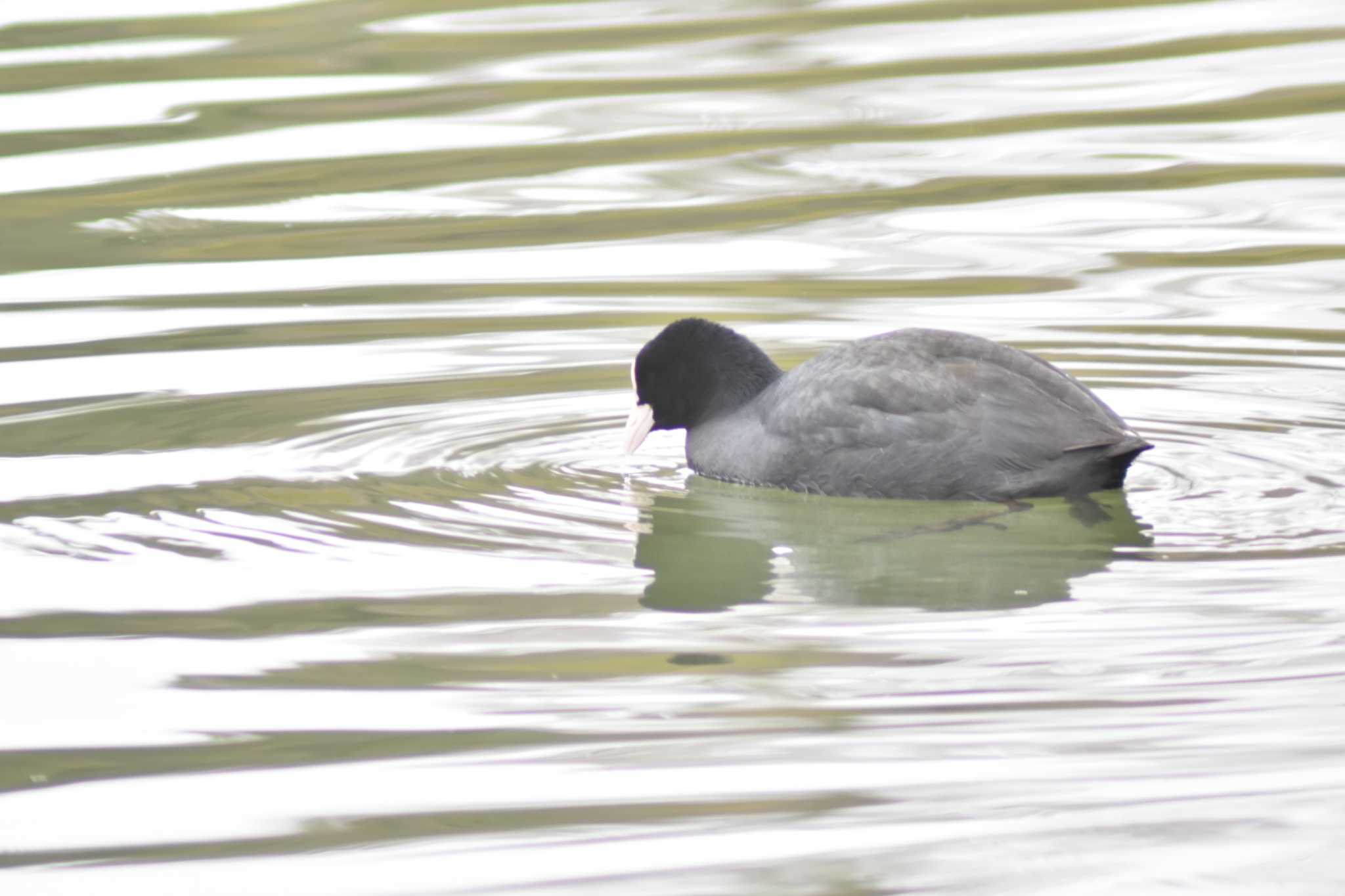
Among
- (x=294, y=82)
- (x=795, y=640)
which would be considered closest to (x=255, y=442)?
(x=795, y=640)

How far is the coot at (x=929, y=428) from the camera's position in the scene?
623cm

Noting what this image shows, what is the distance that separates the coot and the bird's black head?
0.69 feet

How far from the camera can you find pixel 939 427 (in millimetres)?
6348

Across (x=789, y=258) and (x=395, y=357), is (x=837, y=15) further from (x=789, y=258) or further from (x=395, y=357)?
(x=395, y=357)

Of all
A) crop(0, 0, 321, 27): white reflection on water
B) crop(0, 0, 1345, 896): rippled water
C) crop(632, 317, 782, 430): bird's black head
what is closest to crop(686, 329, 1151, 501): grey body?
crop(0, 0, 1345, 896): rippled water

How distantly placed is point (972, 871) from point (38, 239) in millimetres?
7804

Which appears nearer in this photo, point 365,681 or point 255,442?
point 365,681

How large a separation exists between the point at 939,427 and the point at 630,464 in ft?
4.40

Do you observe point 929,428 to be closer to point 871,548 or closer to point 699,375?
point 871,548

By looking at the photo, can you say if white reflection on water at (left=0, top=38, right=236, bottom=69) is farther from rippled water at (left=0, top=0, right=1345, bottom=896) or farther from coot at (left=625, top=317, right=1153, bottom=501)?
coot at (left=625, top=317, right=1153, bottom=501)

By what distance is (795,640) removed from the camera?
517 centimetres

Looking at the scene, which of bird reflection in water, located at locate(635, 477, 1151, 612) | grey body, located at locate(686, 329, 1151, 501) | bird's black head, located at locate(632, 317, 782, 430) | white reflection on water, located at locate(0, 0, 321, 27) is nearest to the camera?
bird reflection in water, located at locate(635, 477, 1151, 612)

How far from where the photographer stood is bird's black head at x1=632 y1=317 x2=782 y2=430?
719 cm

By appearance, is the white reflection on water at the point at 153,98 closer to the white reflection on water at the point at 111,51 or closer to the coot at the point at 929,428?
the white reflection on water at the point at 111,51
